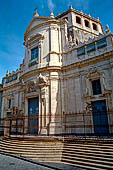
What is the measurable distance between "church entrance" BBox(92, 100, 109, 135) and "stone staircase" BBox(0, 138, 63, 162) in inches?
159

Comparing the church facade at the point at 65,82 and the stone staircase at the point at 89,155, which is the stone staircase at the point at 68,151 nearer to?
the stone staircase at the point at 89,155

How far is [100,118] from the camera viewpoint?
10.9 m

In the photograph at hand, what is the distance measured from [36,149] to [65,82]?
24.5 ft

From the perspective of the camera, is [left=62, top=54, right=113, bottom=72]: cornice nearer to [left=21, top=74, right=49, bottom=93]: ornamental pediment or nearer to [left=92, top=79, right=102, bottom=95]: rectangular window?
[left=92, top=79, right=102, bottom=95]: rectangular window

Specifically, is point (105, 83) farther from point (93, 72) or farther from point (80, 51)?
point (80, 51)

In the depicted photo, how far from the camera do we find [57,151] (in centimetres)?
727

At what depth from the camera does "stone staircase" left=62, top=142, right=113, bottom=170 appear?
5.67 m

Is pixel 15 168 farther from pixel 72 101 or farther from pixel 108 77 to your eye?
pixel 108 77

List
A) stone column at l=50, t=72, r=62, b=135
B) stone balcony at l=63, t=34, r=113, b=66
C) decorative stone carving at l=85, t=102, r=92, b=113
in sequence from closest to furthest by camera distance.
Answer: decorative stone carving at l=85, t=102, r=92, b=113 → stone column at l=50, t=72, r=62, b=135 → stone balcony at l=63, t=34, r=113, b=66

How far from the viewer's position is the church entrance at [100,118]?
1044 centimetres

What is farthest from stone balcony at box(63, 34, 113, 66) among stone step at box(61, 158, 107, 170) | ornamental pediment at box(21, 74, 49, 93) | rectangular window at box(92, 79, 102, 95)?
stone step at box(61, 158, 107, 170)

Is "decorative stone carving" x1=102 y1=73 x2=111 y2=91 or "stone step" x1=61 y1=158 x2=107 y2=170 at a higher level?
"decorative stone carving" x1=102 y1=73 x2=111 y2=91

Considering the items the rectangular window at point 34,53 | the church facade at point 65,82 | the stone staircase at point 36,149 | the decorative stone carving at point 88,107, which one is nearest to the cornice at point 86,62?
the church facade at point 65,82

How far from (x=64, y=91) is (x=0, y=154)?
25.1 ft
